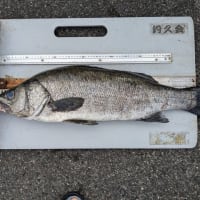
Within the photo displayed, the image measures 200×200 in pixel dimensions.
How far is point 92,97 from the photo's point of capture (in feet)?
6.98

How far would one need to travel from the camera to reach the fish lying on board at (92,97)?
2.11 m

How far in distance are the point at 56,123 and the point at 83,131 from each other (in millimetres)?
152

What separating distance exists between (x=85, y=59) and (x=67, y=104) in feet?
1.05

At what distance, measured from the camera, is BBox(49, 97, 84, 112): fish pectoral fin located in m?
2.10

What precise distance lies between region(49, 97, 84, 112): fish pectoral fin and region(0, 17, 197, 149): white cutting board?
186mm

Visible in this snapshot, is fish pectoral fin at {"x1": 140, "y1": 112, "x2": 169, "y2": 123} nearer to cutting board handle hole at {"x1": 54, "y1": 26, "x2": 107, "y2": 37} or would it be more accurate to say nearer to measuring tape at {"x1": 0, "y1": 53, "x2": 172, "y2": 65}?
measuring tape at {"x1": 0, "y1": 53, "x2": 172, "y2": 65}

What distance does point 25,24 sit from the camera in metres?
2.35

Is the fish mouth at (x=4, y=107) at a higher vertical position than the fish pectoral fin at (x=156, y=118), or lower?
higher

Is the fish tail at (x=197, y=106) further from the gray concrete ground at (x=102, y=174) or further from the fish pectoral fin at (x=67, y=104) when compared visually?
the fish pectoral fin at (x=67, y=104)

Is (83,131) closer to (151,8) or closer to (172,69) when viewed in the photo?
(172,69)

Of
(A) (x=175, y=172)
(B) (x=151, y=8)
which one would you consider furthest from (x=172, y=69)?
(A) (x=175, y=172)

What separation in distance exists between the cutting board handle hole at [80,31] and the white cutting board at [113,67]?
3cm

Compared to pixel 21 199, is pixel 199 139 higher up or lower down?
higher up

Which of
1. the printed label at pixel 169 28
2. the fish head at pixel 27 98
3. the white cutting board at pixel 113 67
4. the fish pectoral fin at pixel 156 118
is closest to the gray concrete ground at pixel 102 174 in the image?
the white cutting board at pixel 113 67
